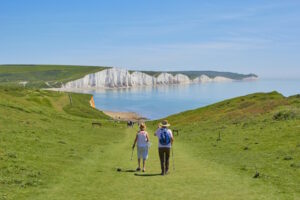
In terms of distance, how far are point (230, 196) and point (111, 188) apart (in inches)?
208

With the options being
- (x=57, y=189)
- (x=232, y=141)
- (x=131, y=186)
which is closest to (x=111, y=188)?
(x=131, y=186)

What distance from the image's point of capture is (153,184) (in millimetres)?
17438

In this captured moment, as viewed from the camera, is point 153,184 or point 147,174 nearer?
point 153,184

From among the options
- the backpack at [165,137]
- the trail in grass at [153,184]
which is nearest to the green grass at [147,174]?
the trail in grass at [153,184]

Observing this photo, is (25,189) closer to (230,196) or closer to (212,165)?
(230,196)

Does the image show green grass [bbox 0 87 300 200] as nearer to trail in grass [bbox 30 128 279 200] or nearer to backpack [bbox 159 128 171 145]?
trail in grass [bbox 30 128 279 200]

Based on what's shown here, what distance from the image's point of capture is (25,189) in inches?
629

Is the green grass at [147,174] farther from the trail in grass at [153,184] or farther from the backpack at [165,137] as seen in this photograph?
the backpack at [165,137]

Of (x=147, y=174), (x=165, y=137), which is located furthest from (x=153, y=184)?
(x=165, y=137)

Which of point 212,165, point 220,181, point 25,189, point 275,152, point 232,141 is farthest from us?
point 232,141

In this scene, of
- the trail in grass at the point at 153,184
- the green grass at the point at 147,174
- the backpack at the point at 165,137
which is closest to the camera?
the trail in grass at the point at 153,184

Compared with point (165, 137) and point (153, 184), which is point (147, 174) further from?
point (153, 184)

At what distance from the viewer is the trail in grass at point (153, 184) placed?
50.3ft

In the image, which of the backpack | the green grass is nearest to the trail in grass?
the green grass
